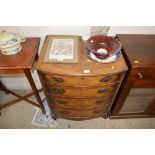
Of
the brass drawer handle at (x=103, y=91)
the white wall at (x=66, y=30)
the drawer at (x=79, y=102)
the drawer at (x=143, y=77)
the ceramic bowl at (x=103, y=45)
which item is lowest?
the drawer at (x=79, y=102)

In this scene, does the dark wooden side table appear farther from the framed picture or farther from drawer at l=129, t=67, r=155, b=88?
drawer at l=129, t=67, r=155, b=88

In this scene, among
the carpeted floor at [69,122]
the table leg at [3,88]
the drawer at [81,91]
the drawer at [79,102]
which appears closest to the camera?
the drawer at [81,91]

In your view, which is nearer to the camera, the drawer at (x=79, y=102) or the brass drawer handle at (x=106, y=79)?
the brass drawer handle at (x=106, y=79)

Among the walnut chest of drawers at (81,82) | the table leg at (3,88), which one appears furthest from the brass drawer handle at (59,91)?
the table leg at (3,88)

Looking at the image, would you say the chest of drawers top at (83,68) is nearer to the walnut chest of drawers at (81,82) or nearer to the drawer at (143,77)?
the walnut chest of drawers at (81,82)

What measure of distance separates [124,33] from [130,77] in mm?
500

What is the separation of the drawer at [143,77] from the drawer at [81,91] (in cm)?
16

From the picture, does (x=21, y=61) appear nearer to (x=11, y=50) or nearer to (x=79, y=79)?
(x=11, y=50)

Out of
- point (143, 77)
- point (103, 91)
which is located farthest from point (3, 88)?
point (143, 77)

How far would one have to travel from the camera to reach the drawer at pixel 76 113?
141cm

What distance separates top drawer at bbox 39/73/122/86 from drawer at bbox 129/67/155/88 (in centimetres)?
12

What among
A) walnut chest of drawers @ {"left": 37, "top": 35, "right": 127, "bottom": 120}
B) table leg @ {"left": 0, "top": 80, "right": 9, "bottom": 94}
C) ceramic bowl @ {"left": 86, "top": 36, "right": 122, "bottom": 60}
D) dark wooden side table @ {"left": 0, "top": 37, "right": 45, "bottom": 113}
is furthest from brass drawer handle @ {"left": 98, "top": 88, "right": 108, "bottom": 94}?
table leg @ {"left": 0, "top": 80, "right": 9, "bottom": 94}
